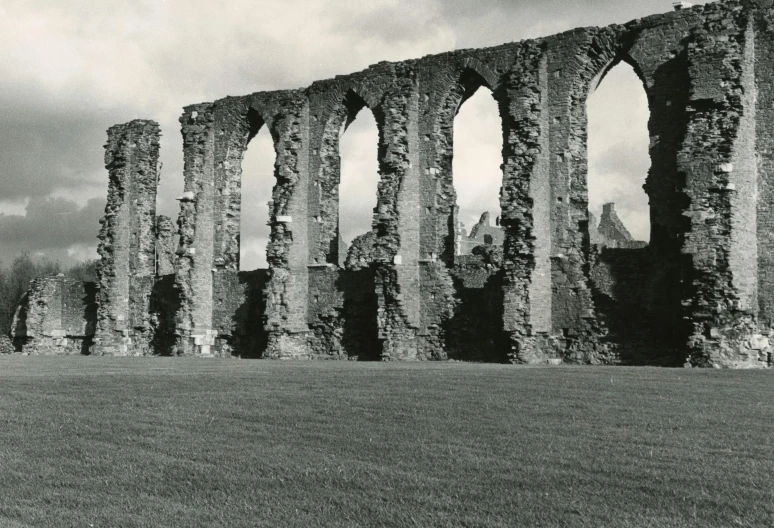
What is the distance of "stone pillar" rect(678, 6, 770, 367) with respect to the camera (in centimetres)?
1764

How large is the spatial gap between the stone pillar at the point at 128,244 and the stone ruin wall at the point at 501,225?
0.06 m

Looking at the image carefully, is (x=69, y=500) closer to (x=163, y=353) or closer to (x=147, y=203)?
(x=163, y=353)

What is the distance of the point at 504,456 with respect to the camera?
7562 millimetres

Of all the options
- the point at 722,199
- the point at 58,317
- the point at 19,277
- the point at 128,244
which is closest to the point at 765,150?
the point at 722,199

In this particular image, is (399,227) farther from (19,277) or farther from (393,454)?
(19,277)

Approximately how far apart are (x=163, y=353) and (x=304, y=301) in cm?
580

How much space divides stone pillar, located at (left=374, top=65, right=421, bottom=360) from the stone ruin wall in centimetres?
5

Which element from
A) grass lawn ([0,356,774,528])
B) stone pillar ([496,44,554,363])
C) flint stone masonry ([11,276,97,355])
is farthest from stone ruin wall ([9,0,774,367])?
grass lawn ([0,356,774,528])

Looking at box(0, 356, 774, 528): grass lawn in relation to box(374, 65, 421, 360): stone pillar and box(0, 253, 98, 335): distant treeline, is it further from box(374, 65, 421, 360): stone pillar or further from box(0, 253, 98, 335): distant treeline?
box(0, 253, 98, 335): distant treeline

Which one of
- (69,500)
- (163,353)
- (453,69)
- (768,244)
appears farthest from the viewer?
(163,353)

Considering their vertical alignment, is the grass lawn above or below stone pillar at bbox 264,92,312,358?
below

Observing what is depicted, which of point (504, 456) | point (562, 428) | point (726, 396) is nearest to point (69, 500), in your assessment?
point (504, 456)

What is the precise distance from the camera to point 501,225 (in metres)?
20.7

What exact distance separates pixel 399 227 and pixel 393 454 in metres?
14.3
